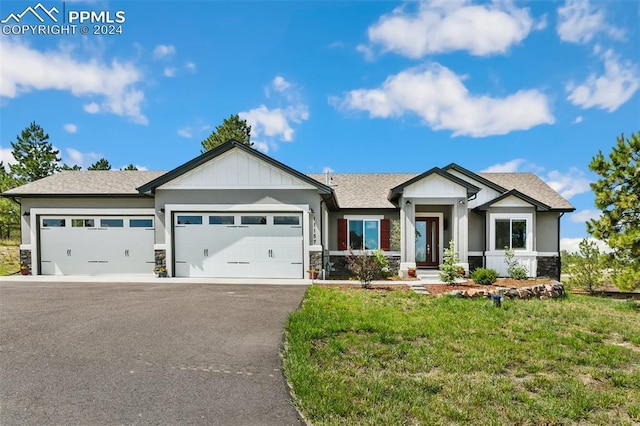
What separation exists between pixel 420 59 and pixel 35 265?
1826 cm

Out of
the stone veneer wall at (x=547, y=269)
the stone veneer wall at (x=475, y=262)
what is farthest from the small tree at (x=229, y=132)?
the stone veneer wall at (x=547, y=269)

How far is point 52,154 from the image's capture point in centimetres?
3419

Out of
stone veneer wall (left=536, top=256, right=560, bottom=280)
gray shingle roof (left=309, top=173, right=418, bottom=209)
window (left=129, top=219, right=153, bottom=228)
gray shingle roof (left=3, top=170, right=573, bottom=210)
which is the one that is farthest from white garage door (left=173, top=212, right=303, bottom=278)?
stone veneer wall (left=536, top=256, right=560, bottom=280)

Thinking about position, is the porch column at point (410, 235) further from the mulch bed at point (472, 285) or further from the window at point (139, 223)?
the window at point (139, 223)

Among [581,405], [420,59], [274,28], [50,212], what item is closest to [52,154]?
[50,212]

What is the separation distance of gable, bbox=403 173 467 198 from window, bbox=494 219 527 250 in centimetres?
289

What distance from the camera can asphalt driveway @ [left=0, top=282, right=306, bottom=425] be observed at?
384 centimetres

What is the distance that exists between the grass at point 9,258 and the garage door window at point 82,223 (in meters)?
4.27

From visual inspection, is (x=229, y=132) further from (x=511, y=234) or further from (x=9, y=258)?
(x=511, y=234)

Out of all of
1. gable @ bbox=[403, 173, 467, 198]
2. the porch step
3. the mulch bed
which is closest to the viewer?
the porch step

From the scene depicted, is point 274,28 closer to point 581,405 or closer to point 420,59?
point 420,59

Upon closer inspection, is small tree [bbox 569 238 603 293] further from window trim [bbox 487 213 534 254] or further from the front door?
the front door

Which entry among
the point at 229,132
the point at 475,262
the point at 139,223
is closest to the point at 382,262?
the point at 475,262

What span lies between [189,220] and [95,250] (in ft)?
15.4
